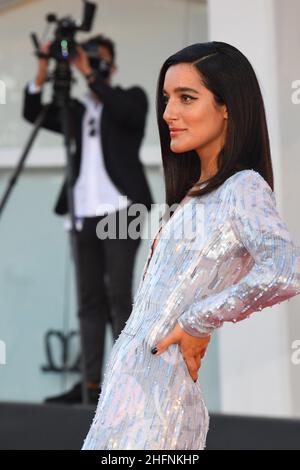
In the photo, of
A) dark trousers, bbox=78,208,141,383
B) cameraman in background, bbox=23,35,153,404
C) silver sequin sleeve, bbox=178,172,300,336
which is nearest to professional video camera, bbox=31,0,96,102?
cameraman in background, bbox=23,35,153,404

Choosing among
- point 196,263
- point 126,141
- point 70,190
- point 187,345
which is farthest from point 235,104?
point 126,141

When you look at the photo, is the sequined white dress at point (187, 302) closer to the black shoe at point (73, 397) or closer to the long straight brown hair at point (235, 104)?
the long straight brown hair at point (235, 104)

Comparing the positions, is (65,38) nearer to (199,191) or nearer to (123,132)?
(123,132)

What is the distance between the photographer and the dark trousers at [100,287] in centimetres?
327

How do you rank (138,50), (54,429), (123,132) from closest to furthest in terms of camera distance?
1. (54,429)
2. (123,132)
3. (138,50)

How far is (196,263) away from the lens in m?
1.34

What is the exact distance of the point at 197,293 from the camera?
1.34 m

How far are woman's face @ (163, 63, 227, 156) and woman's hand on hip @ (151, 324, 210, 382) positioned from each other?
242 millimetres

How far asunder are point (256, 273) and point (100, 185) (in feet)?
6.92

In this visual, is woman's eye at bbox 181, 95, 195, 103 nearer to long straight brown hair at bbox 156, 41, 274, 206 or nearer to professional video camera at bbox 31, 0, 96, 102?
long straight brown hair at bbox 156, 41, 274, 206

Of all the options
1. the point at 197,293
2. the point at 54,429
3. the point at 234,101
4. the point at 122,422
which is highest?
the point at 234,101

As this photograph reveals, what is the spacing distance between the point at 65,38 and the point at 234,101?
200 centimetres

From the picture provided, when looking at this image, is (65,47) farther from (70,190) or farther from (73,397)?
(73,397)
